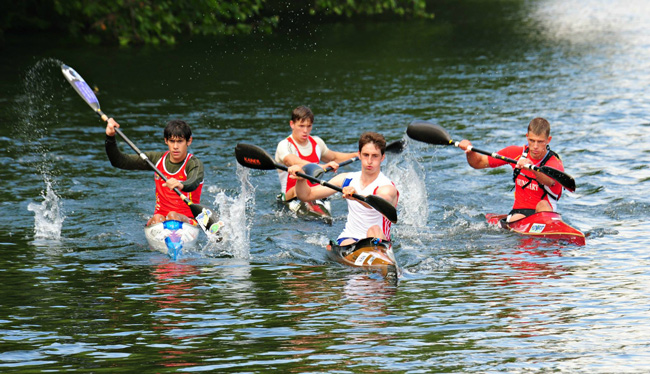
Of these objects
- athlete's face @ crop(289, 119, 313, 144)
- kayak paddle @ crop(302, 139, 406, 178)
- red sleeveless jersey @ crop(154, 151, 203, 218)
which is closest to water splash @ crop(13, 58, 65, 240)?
red sleeveless jersey @ crop(154, 151, 203, 218)

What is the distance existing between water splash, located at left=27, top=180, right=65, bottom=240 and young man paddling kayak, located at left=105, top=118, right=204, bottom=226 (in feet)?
5.20

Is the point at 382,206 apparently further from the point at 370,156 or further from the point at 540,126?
the point at 540,126

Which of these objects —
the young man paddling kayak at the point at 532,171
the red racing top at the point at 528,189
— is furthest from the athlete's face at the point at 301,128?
the red racing top at the point at 528,189

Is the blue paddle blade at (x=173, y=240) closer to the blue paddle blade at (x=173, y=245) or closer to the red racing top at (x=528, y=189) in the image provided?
the blue paddle blade at (x=173, y=245)

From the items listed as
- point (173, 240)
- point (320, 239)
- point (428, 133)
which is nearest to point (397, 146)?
point (428, 133)

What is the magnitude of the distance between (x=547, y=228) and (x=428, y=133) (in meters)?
2.12

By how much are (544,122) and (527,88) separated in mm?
14228

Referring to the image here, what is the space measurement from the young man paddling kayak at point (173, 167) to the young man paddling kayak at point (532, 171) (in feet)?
11.1

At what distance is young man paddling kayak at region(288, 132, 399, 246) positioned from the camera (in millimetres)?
9445

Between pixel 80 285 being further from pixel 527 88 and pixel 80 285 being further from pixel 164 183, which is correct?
pixel 527 88

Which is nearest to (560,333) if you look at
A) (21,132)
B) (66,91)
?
(21,132)

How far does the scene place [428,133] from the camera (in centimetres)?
1224

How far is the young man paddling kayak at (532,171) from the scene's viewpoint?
1113 centimetres

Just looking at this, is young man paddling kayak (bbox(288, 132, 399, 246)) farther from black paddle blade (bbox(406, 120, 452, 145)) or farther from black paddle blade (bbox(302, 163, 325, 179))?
black paddle blade (bbox(406, 120, 452, 145))
